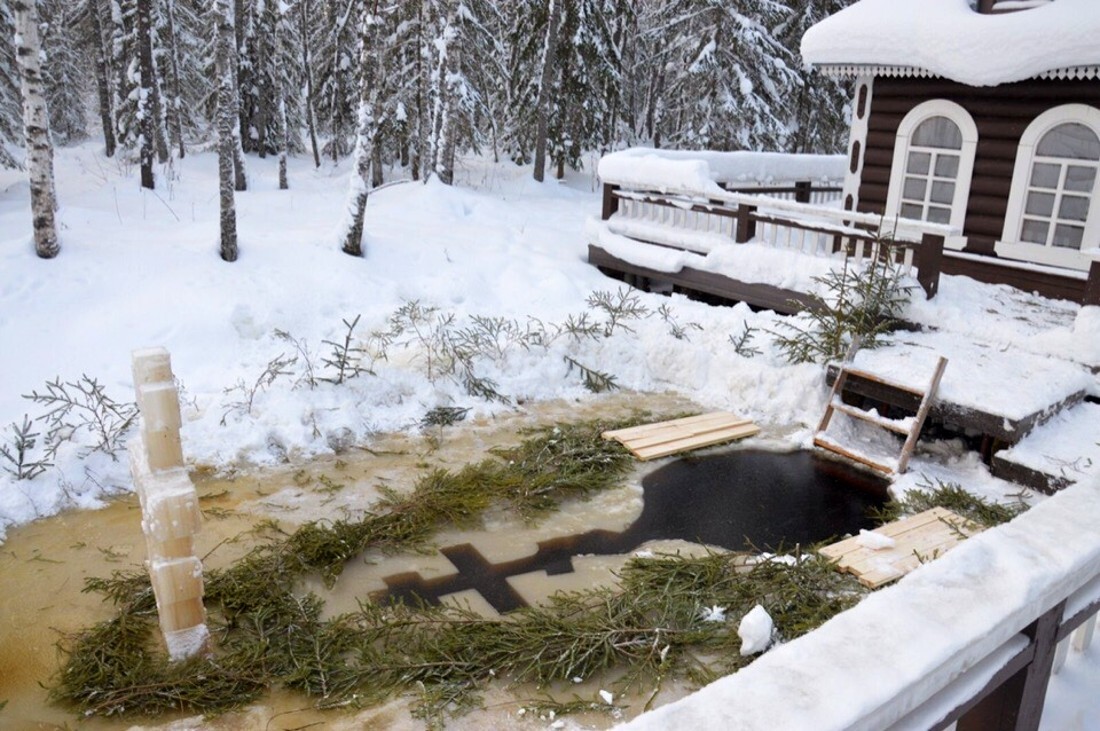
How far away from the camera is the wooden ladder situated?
829cm

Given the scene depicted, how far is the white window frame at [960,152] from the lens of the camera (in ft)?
40.7

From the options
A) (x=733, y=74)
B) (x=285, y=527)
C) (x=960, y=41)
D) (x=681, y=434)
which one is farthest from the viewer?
(x=733, y=74)

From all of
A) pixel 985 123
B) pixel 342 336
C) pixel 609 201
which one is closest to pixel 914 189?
pixel 985 123

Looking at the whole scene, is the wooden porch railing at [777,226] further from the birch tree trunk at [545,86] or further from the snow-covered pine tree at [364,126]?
the birch tree trunk at [545,86]

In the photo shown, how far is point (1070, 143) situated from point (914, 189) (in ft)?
7.40

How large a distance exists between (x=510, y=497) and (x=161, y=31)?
25936 millimetres

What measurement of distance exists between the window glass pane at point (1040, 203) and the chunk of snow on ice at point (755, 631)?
→ 31.3ft

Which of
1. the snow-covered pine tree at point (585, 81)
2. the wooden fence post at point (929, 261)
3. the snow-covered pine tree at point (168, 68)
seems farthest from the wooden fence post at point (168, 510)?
the snow-covered pine tree at point (585, 81)

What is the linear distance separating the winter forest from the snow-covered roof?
29.4 feet

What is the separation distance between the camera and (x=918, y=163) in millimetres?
13195

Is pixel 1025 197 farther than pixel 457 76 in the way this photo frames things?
No

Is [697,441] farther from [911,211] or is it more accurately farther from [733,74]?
[733,74]

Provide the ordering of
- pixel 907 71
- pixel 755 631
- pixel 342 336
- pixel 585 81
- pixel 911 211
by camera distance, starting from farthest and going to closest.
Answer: pixel 585 81
pixel 911 211
pixel 907 71
pixel 342 336
pixel 755 631

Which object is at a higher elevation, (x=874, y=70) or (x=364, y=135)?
(x=874, y=70)
